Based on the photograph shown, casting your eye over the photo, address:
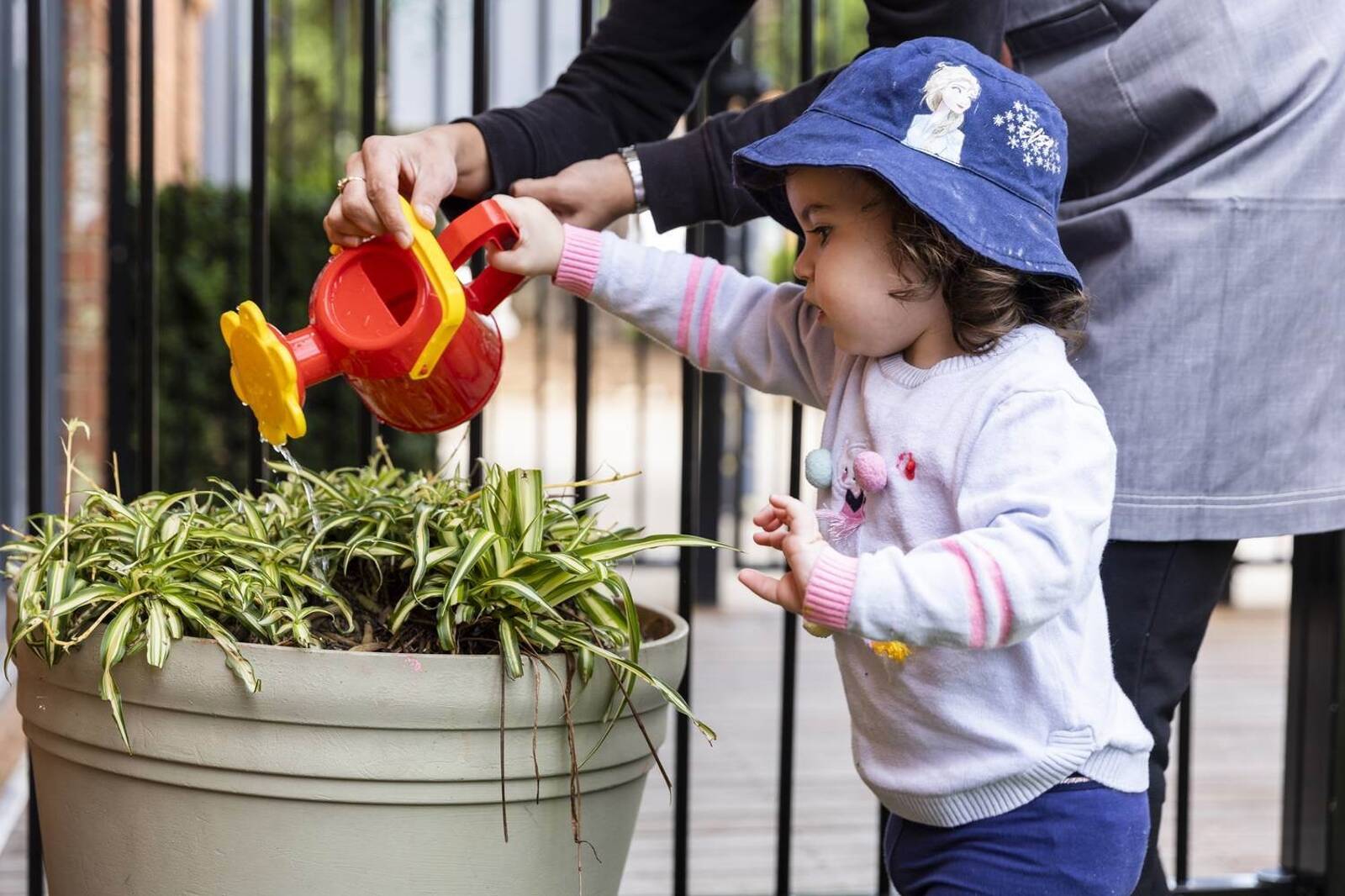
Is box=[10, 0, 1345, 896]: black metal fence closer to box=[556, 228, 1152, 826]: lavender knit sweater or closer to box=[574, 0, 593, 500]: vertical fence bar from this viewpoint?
box=[574, 0, 593, 500]: vertical fence bar

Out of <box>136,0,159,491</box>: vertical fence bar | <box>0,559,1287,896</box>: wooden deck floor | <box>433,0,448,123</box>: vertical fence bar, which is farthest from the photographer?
<box>433,0,448,123</box>: vertical fence bar

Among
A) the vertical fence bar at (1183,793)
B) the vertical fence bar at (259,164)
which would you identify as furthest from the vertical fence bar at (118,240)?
the vertical fence bar at (1183,793)

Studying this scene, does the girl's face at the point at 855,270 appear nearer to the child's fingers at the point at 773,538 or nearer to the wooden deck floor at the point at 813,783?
the child's fingers at the point at 773,538

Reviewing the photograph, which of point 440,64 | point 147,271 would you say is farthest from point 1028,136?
point 440,64

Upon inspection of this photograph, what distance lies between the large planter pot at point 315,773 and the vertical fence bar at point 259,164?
1.99 ft

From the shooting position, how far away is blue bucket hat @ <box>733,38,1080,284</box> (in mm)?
1236

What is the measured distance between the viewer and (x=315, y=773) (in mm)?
1199

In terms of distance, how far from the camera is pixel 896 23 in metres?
1.43

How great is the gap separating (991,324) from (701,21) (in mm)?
541

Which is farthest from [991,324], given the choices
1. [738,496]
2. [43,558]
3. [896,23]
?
[738,496]

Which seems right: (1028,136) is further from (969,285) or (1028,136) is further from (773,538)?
(773,538)

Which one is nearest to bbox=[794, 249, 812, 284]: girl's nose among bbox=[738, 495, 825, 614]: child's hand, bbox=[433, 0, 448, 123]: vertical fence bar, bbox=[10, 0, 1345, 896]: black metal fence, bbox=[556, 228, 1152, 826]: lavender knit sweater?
bbox=[556, 228, 1152, 826]: lavender knit sweater

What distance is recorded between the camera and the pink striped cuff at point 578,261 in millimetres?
1495

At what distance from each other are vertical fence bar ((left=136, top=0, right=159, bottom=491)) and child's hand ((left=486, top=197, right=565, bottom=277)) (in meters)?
0.56
